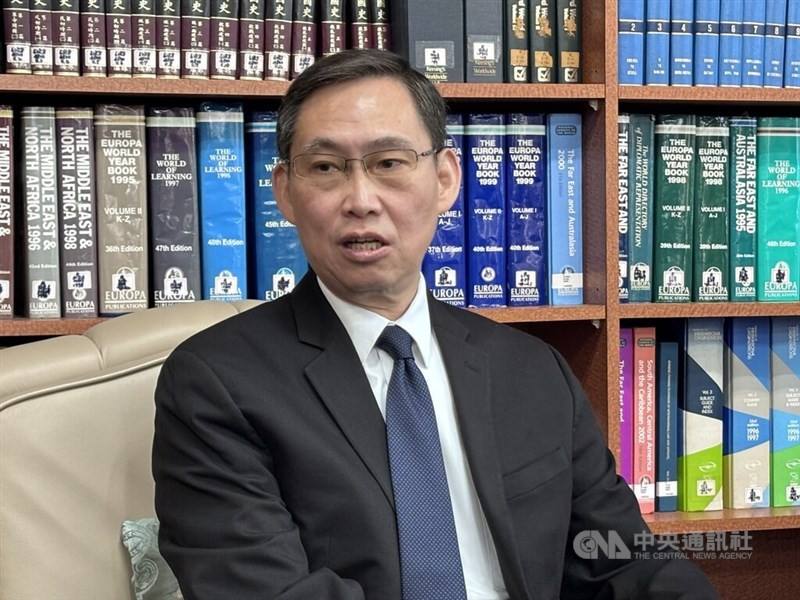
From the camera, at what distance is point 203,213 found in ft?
6.25

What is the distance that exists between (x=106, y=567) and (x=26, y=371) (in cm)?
28

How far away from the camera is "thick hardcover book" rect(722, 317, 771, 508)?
7.06 ft

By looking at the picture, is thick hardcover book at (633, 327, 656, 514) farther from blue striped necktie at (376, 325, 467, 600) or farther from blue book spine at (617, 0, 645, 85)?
blue striped necktie at (376, 325, 467, 600)

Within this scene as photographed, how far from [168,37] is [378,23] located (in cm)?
38

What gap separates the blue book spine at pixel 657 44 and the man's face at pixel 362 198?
0.69 meters

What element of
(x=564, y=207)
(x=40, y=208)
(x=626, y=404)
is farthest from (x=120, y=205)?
(x=626, y=404)

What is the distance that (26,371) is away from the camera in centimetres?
145

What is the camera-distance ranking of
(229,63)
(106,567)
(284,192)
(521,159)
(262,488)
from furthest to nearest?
(521,159) → (229,63) → (284,192) → (106,567) → (262,488)

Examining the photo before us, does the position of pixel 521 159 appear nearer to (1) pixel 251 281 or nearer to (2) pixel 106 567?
(1) pixel 251 281

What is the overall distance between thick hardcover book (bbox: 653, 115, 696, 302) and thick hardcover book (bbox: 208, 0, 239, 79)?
31.7 inches

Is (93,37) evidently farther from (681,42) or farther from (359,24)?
(681,42)

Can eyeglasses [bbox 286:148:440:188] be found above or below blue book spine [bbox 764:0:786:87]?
below

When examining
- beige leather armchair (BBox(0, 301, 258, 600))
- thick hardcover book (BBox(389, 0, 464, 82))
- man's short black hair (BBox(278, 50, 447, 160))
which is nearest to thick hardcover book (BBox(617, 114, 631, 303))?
thick hardcover book (BBox(389, 0, 464, 82))

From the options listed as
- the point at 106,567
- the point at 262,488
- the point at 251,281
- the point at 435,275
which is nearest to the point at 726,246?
the point at 435,275
